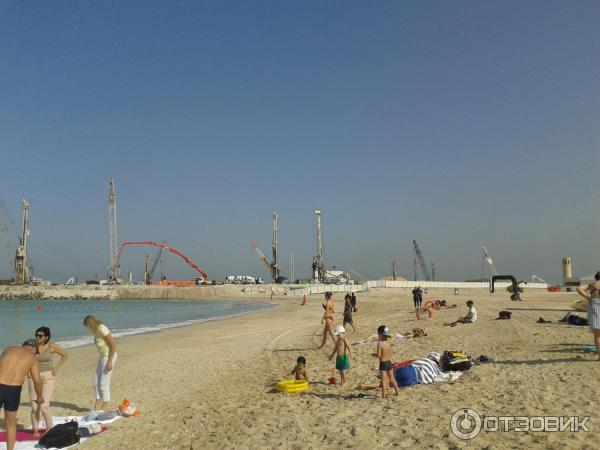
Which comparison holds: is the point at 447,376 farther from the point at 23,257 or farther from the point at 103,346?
the point at 23,257

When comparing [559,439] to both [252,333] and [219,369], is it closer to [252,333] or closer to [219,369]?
[219,369]

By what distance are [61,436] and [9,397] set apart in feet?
4.73

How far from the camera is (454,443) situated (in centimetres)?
554

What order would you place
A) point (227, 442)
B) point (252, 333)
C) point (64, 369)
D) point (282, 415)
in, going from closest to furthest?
point (227, 442), point (282, 415), point (64, 369), point (252, 333)

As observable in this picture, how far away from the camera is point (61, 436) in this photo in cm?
644

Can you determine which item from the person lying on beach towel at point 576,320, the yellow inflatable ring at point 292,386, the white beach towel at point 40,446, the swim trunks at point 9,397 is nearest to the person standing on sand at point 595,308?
the yellow inflatable ring at point 292,386

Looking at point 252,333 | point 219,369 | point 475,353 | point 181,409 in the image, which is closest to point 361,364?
point 475,353

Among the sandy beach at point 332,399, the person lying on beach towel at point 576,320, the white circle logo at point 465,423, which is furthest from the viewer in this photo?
the person lying on beach towel at point 576,320

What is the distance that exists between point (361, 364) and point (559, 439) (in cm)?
608

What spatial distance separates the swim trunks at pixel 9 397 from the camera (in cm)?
532

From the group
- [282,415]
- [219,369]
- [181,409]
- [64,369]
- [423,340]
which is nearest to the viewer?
[282,415]

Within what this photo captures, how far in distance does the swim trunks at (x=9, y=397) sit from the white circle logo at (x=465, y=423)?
531 centimetres

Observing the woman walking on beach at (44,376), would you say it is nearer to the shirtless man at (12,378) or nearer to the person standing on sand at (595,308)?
the shirtless man at (12,378)

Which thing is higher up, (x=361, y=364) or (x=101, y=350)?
(x=101, y=350)
